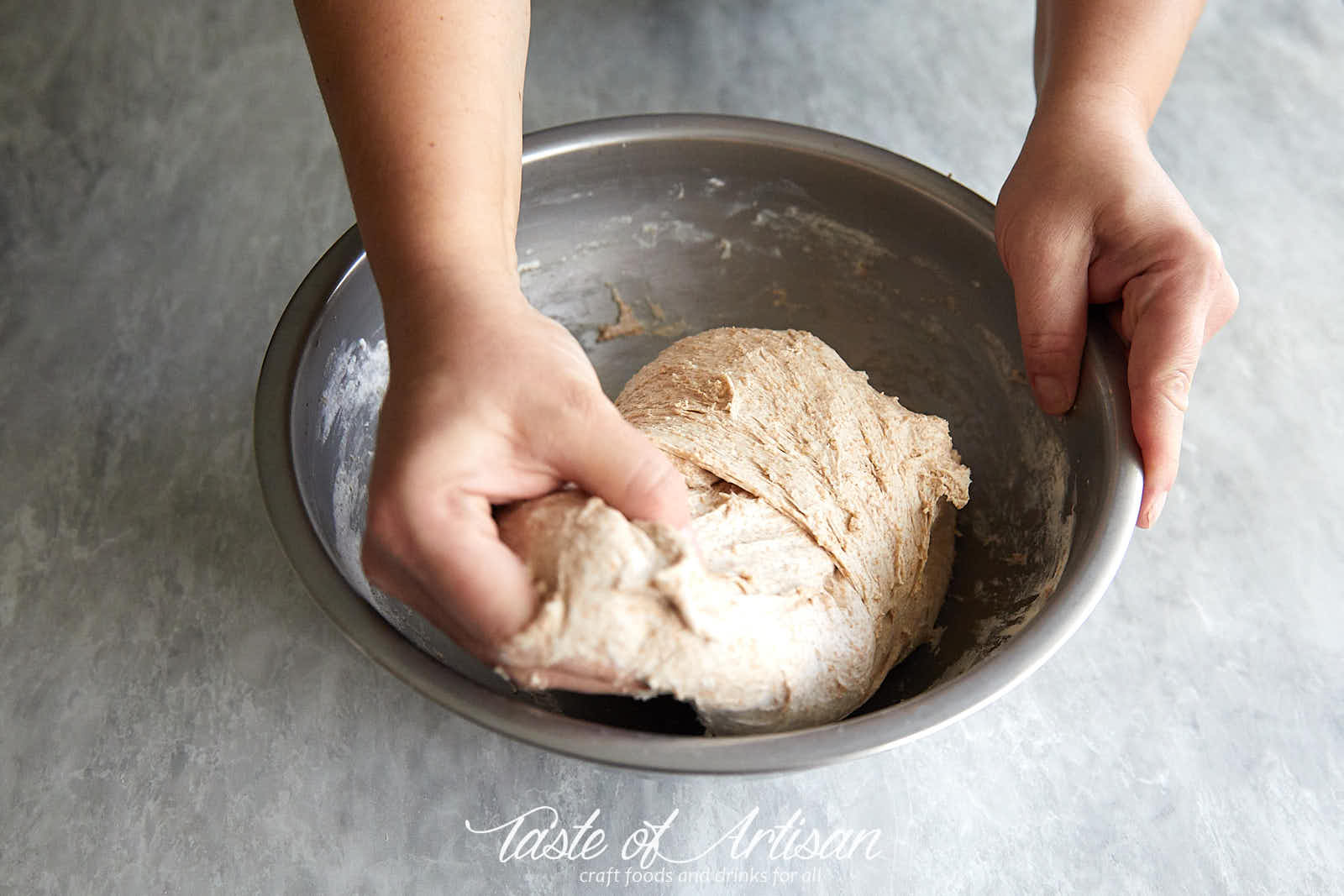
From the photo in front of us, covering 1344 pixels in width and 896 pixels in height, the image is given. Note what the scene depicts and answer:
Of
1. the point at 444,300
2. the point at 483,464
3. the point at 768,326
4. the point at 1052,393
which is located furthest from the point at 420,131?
the point at 1052,393

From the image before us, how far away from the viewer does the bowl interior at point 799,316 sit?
1.07 meters

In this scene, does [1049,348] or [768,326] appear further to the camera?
[768,326]

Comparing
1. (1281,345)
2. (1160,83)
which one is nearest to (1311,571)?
(1281,345)

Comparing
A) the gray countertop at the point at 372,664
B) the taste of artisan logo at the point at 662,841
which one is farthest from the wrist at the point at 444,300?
the taste of artisan logo at the point at 662,841

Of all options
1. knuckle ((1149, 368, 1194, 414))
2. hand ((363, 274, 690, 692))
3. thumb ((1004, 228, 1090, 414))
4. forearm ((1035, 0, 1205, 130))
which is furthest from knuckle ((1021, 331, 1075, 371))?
hand ((363, 274, 690, 692))

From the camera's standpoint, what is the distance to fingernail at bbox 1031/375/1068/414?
112 centimetres

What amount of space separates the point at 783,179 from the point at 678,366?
0.31m

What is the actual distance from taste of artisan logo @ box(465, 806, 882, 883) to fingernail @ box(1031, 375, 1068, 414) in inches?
21.4

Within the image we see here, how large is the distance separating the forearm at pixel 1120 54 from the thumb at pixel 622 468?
74 cm

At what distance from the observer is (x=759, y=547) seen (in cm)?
103

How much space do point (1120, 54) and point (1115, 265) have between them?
0.30 metres

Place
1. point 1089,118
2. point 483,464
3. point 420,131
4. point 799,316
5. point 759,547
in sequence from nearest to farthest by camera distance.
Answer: point 483,464
point 420,131
point 759,547
point 1089,118
point 799,316

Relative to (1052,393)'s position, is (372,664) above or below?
below

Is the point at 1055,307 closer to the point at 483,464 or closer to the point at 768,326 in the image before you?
A: the point at 768,326
